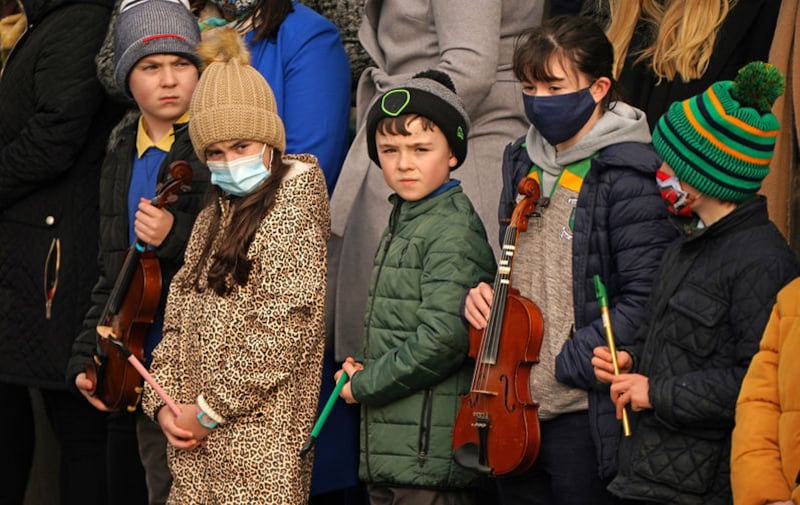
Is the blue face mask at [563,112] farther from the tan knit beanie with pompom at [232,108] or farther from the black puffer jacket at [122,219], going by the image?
the black puffer jacket at [122,219]

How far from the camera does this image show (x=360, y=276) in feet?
17.3

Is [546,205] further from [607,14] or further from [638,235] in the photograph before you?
[607,14]

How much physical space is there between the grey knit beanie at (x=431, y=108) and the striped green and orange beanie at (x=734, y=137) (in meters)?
0.99

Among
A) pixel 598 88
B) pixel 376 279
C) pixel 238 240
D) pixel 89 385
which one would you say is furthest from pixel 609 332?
pixel 89 385

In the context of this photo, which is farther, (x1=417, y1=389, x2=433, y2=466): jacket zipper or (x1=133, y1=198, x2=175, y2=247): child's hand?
(x1=133, y1=198, x2=175, y2=247): child's hand

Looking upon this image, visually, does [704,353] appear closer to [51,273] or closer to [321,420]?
[321,420]

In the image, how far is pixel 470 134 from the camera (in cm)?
528

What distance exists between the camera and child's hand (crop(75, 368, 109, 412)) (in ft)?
17.0

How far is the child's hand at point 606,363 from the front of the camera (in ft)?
13.1

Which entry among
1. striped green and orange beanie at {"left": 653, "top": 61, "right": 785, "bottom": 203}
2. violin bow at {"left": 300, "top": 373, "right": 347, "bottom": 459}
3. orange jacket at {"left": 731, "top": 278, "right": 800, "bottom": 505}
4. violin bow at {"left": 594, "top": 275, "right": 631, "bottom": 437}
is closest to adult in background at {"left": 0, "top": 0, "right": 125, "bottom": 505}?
violin bow at {"left": 300, "top": 373, "right": 347, "bottom": 459}

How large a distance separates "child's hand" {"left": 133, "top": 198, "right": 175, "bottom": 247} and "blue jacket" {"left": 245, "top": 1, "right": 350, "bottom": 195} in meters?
0.58

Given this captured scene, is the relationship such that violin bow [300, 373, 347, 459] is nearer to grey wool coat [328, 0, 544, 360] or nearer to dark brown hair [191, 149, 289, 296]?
dark brown hair [191, 149, 289, 296]

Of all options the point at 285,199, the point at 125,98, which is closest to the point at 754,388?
the point at 285,199

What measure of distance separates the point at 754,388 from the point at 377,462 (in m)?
1.41
